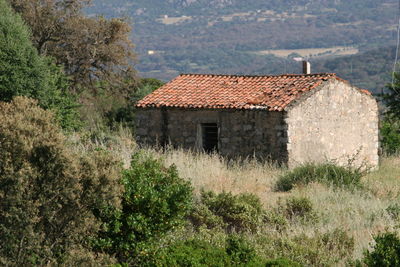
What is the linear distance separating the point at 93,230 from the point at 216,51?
15076 cm

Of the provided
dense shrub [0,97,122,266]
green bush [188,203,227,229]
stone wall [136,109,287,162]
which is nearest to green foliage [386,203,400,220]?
green bush [188,203,227,229]

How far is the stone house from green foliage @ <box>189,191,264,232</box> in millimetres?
7528

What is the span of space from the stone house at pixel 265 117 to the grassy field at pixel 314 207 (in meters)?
1.58

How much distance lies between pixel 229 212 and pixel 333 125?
10.8 m

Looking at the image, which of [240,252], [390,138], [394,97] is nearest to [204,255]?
[240,252]

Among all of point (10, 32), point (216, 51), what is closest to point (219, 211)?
point (10, 32)

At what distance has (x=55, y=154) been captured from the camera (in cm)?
939

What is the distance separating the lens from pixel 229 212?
13.4 m

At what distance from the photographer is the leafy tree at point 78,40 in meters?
35.2

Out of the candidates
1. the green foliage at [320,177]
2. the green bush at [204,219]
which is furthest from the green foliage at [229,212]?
the green foliage at [320,177]

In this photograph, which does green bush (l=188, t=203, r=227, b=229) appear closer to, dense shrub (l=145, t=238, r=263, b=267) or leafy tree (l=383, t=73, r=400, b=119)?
dense shrub (l=145, t=238, r=263, b=267)

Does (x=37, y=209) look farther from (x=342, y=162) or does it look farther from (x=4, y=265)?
(x=342, y=162)

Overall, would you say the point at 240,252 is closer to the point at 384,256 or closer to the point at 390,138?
the point at 384,256

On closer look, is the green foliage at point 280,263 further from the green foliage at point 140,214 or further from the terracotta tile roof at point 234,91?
the terracotta tile roof at point 234,91
